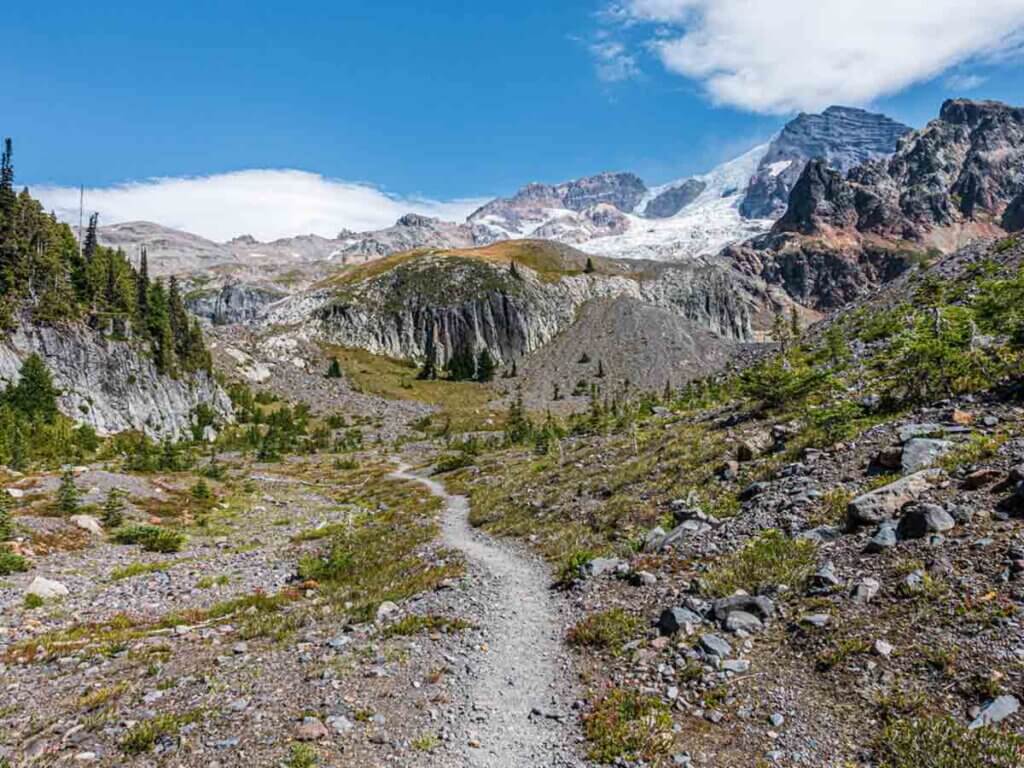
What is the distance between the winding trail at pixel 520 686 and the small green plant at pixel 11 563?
795 inches

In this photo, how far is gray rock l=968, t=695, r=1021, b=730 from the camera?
309 inches

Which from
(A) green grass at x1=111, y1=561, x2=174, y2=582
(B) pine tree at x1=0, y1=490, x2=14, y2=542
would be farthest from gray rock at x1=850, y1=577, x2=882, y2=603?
(B) pine tree at x1=0, y1=490, x2=14, y2=542

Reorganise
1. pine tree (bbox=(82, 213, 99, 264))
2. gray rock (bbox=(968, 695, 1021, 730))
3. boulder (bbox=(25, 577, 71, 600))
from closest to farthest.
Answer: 1. gray rock (bbox=(968, 695, 1021, 730))
2. boulder (bbox=(25, 577, 71, 600))
3. pine tree (bbox=(82, 213, 99, 264))

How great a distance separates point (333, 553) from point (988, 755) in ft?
85.9

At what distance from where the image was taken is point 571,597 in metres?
17.2

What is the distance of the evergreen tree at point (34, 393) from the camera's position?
244ft

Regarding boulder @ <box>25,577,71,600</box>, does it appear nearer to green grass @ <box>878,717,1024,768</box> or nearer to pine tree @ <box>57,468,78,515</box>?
pine tree @ <box>57,468,78,515</box>

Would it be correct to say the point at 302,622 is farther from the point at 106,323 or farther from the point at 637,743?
the point at 106,323

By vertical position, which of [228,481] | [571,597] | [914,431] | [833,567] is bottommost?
[228,481]

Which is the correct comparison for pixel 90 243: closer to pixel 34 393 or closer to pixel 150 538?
pixel 34 393

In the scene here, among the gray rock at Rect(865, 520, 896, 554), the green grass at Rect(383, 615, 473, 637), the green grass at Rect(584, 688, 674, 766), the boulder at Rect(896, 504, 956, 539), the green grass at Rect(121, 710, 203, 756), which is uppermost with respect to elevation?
the boulder at Rect(896, 504, 956, 539)

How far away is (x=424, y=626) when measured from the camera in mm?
15422

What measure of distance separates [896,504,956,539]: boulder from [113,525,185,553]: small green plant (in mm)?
34041

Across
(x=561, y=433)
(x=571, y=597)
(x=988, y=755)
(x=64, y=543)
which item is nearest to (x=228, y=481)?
(x=64, y=543)
